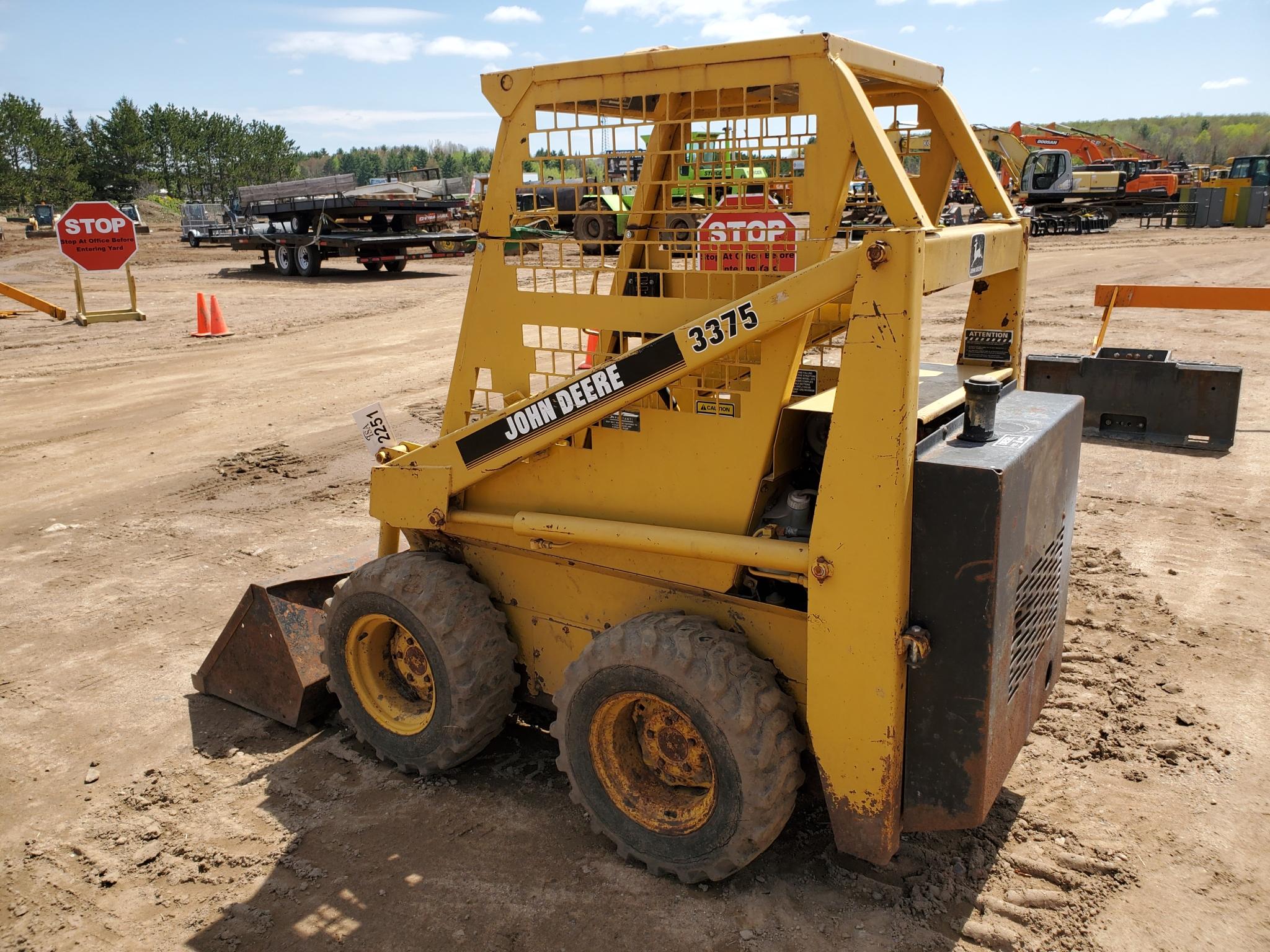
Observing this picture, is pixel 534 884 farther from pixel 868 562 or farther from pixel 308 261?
pixel 308 261

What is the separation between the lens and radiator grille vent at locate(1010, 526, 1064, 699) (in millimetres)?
3137

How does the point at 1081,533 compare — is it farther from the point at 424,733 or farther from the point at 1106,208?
the point at 1106,208

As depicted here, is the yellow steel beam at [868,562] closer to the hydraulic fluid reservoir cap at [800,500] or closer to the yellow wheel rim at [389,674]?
the hydraulic fluid reservoir cap at [800,500]

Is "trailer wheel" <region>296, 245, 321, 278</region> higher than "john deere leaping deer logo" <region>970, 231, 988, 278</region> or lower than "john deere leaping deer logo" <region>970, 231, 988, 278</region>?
lower

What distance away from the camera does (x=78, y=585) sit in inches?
247

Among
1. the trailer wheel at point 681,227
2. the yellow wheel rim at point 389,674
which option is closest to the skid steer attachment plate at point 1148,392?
the trailer wheel at point 681,227

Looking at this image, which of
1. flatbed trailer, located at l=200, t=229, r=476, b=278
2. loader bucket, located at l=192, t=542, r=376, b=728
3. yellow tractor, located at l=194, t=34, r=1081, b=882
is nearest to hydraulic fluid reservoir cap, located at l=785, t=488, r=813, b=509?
yellow tractor, located at l=194, t=34, r=1081, b=882

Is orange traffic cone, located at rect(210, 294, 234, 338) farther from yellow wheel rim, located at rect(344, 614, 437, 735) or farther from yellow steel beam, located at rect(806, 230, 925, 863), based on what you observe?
yellow steel beam, located at rect(806, 230, 925, 863)

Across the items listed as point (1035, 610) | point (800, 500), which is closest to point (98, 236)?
point (800, 500)

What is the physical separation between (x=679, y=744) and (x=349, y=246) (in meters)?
21.7

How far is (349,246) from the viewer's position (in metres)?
23.0

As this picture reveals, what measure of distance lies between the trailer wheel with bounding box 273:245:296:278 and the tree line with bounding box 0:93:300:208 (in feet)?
127

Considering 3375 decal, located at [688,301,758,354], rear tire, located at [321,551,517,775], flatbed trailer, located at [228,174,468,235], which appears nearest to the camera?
3375 decal, located at [688,301,758,354]

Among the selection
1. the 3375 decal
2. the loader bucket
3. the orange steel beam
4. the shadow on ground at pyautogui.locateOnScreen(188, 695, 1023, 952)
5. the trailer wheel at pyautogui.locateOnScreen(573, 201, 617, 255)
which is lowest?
the shadow on ground at pyautogui.locateOnScreen(188, 695, 1023, 952)
